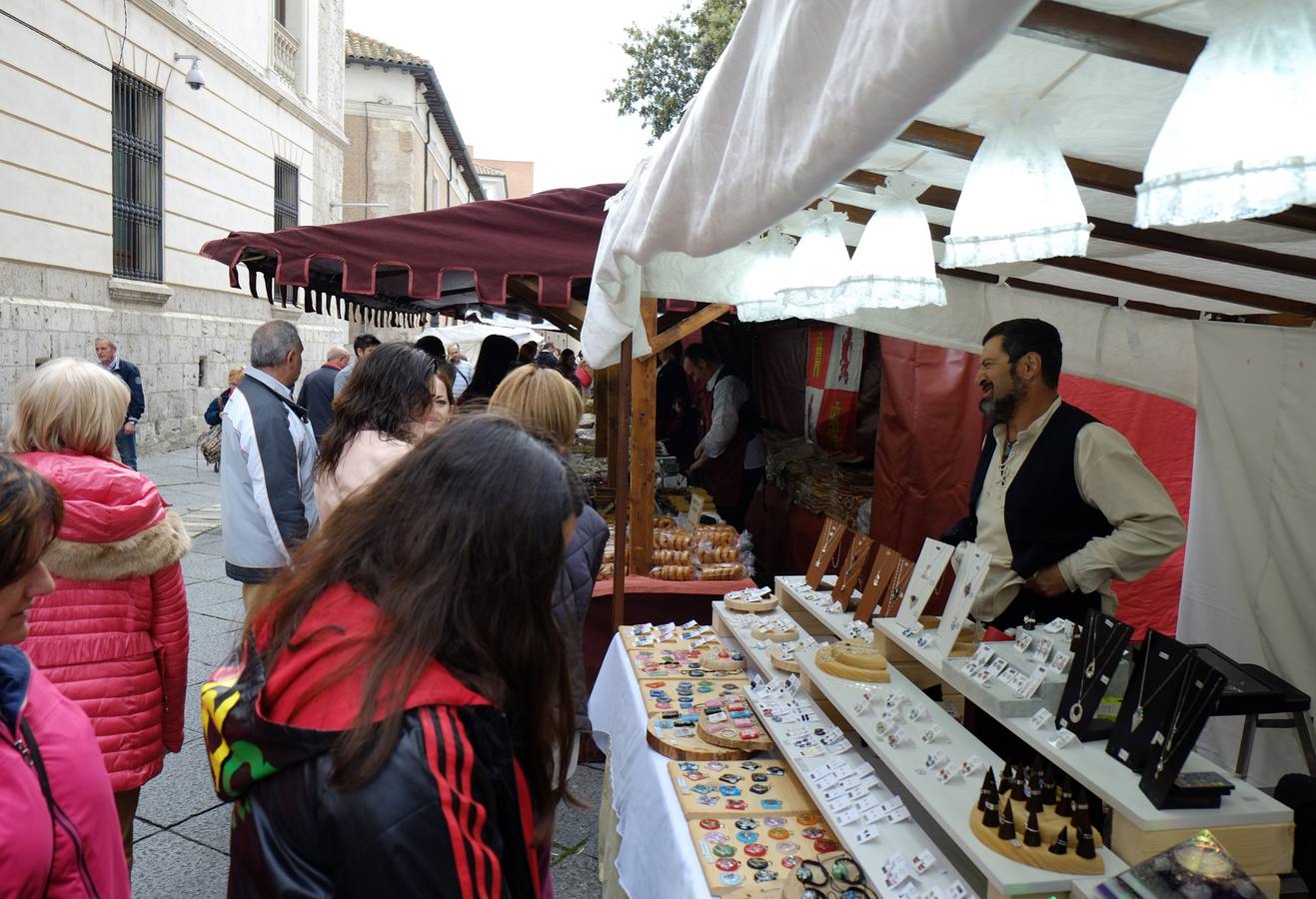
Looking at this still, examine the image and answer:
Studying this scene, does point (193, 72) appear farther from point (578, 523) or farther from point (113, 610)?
point (578, 523)

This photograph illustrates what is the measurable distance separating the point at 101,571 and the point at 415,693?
1874 millimetres

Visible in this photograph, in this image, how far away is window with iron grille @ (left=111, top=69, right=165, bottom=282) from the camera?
454 inches

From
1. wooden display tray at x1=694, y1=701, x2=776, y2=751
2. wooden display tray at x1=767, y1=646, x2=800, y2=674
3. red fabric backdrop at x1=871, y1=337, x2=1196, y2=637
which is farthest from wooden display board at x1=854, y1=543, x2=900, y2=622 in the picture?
red fabric backdrop at x1=871, y1=337, x2=1196, y2=637

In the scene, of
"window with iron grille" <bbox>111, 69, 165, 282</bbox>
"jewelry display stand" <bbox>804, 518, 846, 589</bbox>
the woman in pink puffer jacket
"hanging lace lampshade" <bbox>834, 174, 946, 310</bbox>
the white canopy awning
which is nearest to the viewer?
the white canopy awning

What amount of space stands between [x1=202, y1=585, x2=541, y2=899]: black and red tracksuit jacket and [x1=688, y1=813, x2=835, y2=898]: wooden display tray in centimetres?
90

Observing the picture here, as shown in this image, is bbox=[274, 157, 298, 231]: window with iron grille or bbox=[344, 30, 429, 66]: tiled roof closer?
bbox=[274, 157, 298, 231]: window with iron grille

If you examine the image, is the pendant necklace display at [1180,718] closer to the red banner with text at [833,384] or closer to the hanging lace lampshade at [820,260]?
the hanging lace lampshade at [820,260]

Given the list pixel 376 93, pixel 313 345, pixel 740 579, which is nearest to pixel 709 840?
pixel 740 579

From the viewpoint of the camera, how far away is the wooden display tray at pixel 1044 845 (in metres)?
1.58

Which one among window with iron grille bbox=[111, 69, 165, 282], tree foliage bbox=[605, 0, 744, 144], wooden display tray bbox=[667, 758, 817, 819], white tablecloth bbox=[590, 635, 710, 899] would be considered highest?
tree foliage bbox=[605, 0, 744, 144]

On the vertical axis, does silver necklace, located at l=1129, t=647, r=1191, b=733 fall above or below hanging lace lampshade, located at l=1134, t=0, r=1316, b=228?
below

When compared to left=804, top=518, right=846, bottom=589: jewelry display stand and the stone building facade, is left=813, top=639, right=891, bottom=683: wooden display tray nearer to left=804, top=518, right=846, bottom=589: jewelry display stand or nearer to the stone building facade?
left=804, top=518, right=846, bottom=589: jewelry display stand

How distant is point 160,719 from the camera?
2.65 m

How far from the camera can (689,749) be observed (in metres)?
2.54
